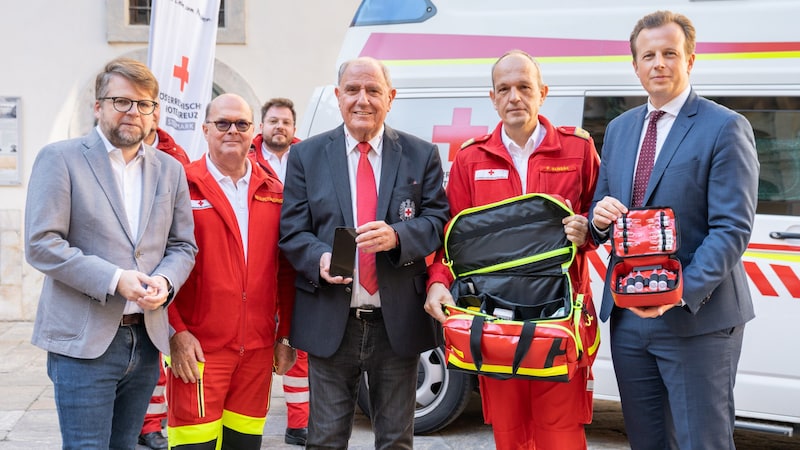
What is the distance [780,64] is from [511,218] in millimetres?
2073

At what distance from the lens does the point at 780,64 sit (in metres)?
4.24

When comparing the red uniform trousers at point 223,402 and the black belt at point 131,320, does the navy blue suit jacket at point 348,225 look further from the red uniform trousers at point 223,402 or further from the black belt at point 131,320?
the black belt at point 131,320

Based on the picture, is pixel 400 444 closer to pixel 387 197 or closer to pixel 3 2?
pixel 387 197

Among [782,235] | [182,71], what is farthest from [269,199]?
[182,71]

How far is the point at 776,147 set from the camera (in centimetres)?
429

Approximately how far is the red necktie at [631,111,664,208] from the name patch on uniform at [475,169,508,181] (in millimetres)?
540

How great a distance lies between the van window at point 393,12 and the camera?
4984mm

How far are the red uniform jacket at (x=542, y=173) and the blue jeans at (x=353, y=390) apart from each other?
35cm

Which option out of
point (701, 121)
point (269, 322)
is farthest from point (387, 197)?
point (701, 121)

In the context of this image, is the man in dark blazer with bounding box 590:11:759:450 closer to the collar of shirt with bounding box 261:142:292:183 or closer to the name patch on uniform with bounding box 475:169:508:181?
the name patch on uniform with bounding box 475:169:508:181

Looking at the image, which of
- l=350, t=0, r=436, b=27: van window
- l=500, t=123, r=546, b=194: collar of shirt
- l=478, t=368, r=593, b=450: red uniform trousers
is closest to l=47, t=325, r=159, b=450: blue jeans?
l=478, t=368, r=593, b=450: red uniform trousers

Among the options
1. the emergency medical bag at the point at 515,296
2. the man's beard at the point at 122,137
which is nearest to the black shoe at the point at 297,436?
the emergency medical bag at the point at 515,296

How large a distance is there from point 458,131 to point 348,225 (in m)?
1.78

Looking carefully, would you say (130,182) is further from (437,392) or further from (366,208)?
(437,392)
